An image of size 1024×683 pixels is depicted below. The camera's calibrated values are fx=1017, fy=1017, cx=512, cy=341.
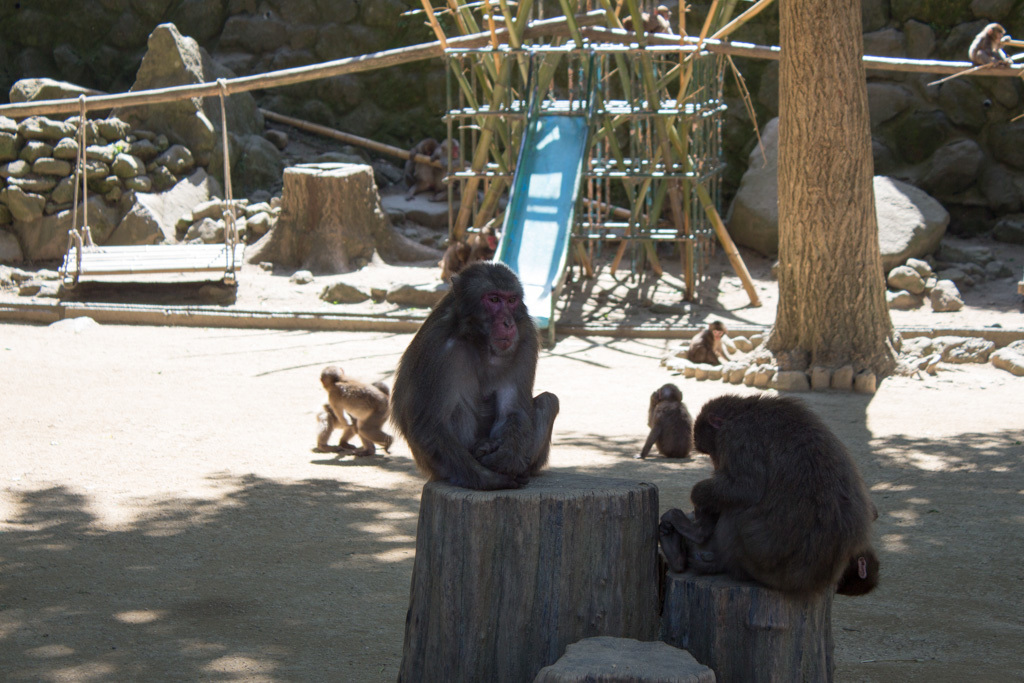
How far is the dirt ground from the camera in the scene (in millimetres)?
4328

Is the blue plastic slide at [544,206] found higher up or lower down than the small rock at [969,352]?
higher up

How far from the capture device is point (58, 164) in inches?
624

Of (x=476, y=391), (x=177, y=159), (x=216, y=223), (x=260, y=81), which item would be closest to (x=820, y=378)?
(x=476, y=391)

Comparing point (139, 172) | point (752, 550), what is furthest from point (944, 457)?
point (139, 172)

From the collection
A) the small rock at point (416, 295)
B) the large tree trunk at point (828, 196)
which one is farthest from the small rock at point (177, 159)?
the large tree trunk at point (828, 196)

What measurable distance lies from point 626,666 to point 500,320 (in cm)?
147

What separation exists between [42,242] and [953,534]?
571 inches

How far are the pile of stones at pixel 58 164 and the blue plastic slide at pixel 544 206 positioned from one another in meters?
7.13

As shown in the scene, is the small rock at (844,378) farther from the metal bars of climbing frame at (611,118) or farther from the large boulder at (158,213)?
the large boulder at (158,213)

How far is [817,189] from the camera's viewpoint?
9.38 m

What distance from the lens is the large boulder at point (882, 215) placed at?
14141 millimetres

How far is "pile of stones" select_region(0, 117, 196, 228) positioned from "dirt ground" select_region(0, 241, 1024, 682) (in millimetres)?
4769

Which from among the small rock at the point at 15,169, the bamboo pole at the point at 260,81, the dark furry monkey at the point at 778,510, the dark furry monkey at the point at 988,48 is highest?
the dark furry monkey at the point at 988,48

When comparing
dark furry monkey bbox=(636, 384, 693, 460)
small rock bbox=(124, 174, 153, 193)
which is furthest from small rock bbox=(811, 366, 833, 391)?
small rock bbox=(124, 174, 153, 193)
